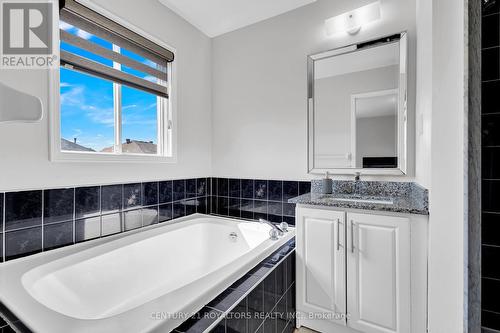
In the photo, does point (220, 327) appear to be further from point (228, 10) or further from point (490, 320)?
point (228, 10)

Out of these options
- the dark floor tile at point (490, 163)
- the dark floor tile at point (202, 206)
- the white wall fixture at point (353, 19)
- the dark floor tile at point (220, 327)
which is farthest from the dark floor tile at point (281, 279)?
the white wall fixture at point (353, 19)

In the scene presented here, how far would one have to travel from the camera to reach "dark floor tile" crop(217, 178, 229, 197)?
264 centimetres

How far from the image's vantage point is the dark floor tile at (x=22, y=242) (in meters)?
1.29

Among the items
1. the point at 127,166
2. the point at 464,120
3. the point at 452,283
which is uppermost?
the point at 464,120

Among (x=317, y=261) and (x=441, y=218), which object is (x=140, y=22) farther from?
(x=441, y=218)

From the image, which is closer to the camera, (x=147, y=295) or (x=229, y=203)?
(x=147, y=295)

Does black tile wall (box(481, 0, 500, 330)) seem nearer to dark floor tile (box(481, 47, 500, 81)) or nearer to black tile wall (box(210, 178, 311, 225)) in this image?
dark floor tile (box(481, 47, 500, 81))

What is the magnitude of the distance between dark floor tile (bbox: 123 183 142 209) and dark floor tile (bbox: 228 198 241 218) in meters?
0.95

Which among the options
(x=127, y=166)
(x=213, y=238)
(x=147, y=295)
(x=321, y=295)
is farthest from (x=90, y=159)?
(x=321, y=295)

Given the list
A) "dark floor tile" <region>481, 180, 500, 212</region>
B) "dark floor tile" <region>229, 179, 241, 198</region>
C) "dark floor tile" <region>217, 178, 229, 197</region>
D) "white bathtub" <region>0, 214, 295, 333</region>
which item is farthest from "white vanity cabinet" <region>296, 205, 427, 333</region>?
"dark floor tile" <region>217, 178, 229, 197</region>

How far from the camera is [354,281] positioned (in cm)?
148

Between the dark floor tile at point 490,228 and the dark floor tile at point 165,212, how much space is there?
2091 mm

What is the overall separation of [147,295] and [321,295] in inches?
47.9

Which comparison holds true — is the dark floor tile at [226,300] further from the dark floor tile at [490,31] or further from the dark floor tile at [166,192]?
the dark floor tile at [490,31]
